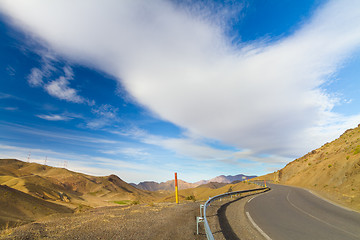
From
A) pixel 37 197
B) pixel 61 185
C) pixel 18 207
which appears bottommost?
pixel 18 207

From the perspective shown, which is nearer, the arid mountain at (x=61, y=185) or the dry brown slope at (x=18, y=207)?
the dry brown slope at (x=18, y=207)

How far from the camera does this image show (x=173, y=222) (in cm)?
806

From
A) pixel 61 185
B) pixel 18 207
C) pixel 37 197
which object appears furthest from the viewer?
pixel 61 185

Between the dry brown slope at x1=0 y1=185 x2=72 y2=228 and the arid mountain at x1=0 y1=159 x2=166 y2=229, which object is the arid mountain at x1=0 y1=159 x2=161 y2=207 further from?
the dry brown slope at x1=0 y1=185 x2=72 y2=228

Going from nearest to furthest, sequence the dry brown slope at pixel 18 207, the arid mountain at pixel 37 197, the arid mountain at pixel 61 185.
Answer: the dry brown slope at pixel 18 207 < the arid mountain at pixel 37 197 < the arid mountain at pixel 61 185

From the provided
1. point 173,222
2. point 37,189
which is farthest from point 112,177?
point 173,222

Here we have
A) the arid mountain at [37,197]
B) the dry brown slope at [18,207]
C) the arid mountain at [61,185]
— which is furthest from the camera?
the arid mountain at [61,185]

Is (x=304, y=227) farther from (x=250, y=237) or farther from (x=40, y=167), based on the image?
(x=40, y=167)

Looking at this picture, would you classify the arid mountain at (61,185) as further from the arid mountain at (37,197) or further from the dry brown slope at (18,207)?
the dry brown slope at (18,207)

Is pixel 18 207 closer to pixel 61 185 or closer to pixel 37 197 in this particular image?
pixel 37 197

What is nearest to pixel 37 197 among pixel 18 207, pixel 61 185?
pixel 18 207

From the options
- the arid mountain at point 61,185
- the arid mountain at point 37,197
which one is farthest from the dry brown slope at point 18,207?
the arid mountain at point 61,185

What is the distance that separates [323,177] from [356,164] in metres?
8.81

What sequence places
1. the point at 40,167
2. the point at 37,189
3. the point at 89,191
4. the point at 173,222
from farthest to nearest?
1. the point at 40,167
2. the point at 89,191
3. the point at 37,189
4. the point at 173,222
